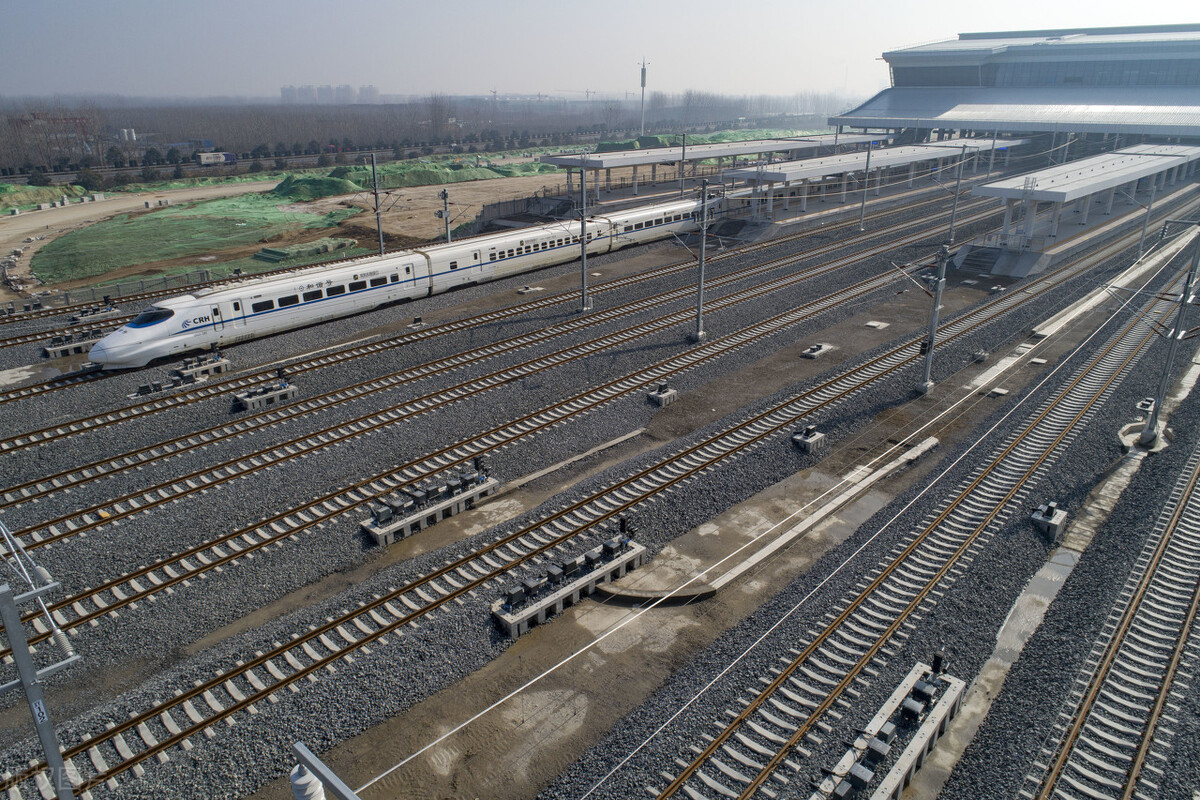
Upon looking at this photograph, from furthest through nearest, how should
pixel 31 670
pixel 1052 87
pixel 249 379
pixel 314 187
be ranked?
1. pixel 1052 87
2. pixel 314 187
3. pixel 249 379
4. pixel 31 670

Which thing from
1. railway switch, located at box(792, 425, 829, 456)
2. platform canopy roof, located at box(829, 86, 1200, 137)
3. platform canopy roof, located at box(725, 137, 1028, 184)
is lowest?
railway switch, located at box(792, 425, 829, 456)

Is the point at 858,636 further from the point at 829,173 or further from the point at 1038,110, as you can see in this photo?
the point at 1038,110

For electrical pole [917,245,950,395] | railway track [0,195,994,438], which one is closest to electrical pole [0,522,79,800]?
railway track [0,195,994,438]

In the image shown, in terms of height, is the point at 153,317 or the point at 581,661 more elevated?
the point at 153,317

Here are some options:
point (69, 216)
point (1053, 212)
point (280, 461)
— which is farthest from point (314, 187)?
point (1053, 212)

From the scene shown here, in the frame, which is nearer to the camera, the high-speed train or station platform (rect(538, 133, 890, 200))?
the high-speed train

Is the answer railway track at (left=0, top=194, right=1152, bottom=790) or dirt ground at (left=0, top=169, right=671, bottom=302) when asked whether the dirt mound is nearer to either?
dirt ground at (left=0, top=169, right=671, bottom=302)

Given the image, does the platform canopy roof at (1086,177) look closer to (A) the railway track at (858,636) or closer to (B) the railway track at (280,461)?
(B) the railway track at (280,461)
